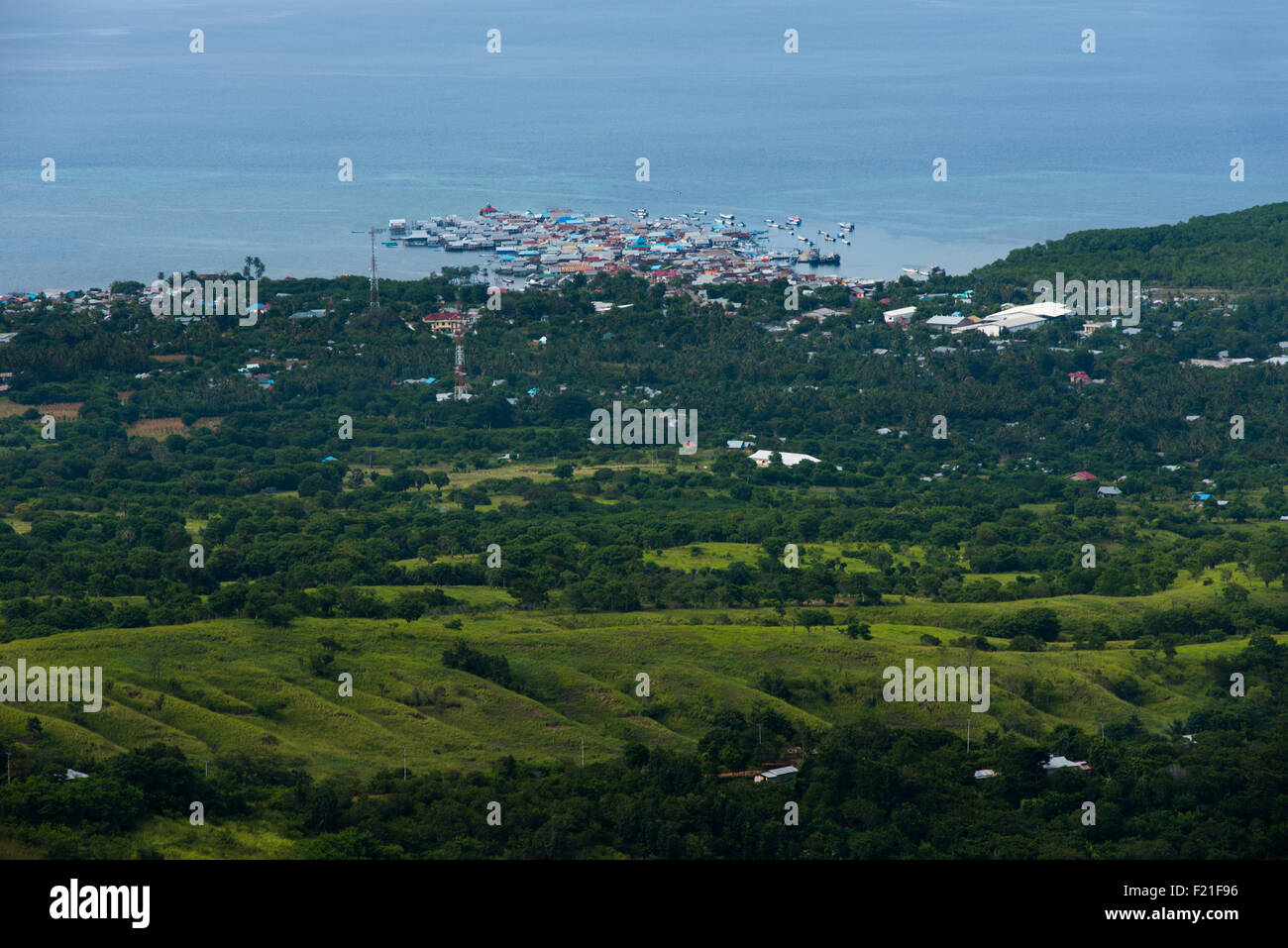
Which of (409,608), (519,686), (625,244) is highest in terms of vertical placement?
(625,244)

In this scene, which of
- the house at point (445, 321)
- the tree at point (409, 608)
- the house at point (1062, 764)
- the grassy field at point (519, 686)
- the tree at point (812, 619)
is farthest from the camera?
the house at point (445, 321)

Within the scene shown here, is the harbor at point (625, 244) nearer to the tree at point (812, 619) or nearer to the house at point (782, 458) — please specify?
the house at point (782, 458)

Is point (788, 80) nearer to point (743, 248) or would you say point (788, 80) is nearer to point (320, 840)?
point (743, 248)

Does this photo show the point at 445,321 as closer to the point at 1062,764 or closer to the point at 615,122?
the point at 1062,764

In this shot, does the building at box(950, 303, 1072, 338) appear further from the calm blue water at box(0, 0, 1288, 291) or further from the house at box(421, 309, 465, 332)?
the house at box(421, 309, 465, 332)

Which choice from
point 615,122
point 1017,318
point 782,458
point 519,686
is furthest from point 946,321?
point 615,122

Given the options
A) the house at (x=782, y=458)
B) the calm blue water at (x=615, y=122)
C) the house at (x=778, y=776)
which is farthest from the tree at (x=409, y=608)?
the calm blue water at (x=615, y=122)
